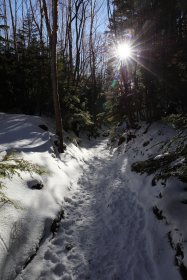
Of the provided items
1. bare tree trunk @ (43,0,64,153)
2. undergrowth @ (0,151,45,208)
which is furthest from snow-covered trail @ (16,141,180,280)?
bare tree trunk @ (43,0,64,153)

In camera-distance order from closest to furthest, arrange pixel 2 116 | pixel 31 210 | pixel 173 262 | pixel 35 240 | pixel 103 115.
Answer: pixel 173 262, pixel 35 240, pixel 31 210, pixel 2 116, pixel 103 115

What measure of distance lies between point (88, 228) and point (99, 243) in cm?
62

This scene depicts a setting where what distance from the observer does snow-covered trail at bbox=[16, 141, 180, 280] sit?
12.5 ft

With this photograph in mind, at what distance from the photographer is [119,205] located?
20.1 feet

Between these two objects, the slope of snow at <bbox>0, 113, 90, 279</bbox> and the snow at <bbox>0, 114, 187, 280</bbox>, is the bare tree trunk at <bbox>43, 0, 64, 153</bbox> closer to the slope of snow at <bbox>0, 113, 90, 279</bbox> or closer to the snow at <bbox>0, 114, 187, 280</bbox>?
the slope of snow at <bbox>0, 113, 90, 279</bbox>

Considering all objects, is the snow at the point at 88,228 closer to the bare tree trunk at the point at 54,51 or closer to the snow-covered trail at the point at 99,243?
the snow-covered trail at the point at 99,243

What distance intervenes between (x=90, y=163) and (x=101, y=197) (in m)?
4.53

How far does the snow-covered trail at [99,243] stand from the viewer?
381 cm

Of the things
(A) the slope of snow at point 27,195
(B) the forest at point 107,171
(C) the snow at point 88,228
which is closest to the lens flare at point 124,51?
(B) the forest at point 107,171

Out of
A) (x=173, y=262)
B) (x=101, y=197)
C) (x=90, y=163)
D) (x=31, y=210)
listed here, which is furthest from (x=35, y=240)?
(x=90, y=163)

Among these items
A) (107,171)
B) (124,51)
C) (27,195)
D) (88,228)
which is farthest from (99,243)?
(124,51)

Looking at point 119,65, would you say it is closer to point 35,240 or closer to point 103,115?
point 103,115

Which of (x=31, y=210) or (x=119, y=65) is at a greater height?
(x=119, y=65)

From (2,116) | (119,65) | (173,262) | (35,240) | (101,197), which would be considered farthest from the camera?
(119,65)
